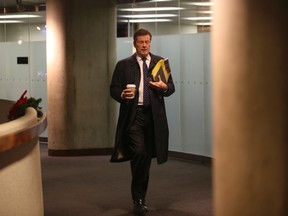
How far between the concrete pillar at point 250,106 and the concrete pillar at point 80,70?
837cm

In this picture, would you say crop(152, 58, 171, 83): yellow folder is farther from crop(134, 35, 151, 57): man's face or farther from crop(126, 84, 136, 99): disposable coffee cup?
crop(126, 84, 136, 99): disposable coffee cup

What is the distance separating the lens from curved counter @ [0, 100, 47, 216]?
5.19 meters

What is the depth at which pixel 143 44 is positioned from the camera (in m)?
6.98

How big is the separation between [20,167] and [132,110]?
1685 mm

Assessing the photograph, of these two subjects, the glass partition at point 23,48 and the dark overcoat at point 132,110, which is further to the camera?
the glass partition at point 23,48

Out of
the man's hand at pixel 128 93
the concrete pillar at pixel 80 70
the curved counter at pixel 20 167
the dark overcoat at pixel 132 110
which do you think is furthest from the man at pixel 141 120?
the concrete pillar at pixel 80 70

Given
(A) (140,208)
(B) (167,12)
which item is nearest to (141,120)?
(A) (140,208)

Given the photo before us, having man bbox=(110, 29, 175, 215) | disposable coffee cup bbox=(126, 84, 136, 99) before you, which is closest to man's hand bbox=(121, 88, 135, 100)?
disposable coffee cup bbox=(126, 84, 136, 99)

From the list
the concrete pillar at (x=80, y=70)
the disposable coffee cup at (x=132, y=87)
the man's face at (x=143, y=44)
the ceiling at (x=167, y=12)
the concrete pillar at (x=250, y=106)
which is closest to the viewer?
the concrete pillar at (x=250, y=106)

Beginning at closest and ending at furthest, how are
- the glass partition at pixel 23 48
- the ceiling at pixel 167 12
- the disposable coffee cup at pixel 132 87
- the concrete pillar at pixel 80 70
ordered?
the disposable coffee cup at pixel 132 87
the ceiling at pixel 167 12
the concrete pillar at pixel 80 70
the glass partition at pixel 23 48

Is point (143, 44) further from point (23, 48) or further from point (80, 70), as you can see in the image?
point (23, 48)

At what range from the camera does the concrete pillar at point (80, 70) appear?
1154 cm

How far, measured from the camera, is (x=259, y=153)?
128 inches

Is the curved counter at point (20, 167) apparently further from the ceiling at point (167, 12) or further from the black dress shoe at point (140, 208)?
the ceiling at point (167, 12)
